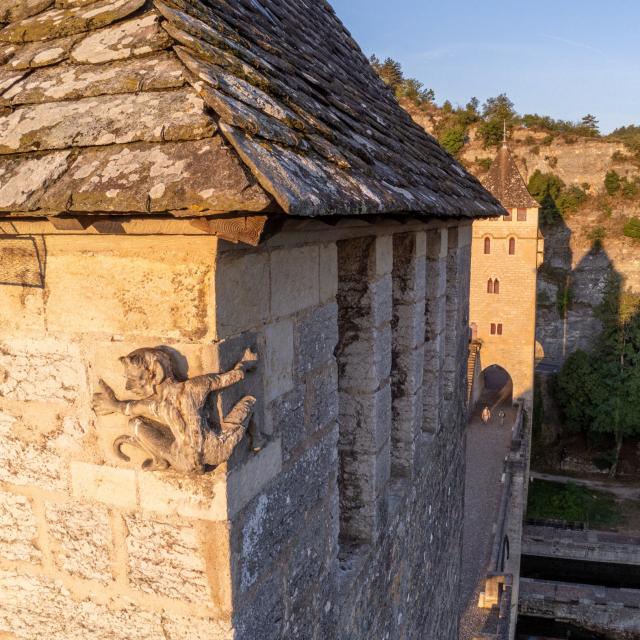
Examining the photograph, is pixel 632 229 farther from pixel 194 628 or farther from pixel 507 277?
pixel 194 628

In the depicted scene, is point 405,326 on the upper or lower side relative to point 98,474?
upper

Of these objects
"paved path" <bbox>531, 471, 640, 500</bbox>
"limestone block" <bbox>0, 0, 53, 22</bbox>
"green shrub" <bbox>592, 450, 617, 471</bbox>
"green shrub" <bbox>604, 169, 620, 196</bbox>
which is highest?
"green shrub" <bbox>604, 169, 620, 196</bbox>

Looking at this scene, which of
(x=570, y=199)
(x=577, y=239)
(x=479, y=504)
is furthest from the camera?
(x=570, y=199)

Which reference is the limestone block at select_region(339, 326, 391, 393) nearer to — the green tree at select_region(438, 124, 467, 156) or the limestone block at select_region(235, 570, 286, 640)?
the limestone block at select_region(235, 570, 286, 640)

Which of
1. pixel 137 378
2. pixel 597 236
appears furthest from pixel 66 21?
pixel 597 236

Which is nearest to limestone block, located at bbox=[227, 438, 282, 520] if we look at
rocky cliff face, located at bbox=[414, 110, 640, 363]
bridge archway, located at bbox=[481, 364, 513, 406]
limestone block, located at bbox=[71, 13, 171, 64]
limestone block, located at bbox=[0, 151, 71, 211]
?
limestone block, located at bbox=[0, 151, 71, 211]

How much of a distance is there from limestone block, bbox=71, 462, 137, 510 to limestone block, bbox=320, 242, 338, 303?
106 cm

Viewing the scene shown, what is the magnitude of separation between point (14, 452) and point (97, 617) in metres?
0.62

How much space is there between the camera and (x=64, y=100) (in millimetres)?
1918

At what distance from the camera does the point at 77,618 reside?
221cm

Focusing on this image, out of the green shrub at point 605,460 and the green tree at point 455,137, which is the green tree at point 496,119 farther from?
the green shrub at point 605,460

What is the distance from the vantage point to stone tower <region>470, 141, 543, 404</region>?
939 inches

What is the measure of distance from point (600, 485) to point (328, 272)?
2401 centimetres

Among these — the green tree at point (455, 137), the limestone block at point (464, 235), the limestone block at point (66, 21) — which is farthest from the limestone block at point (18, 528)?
the green tree at point (455, 137)
